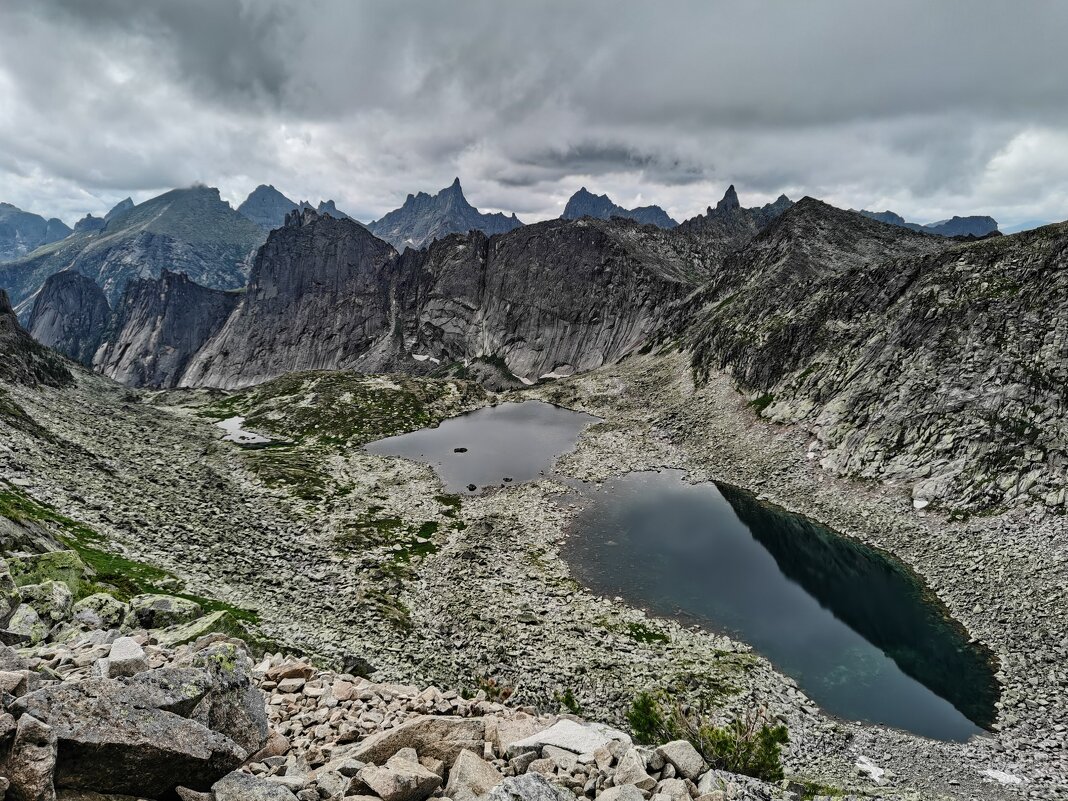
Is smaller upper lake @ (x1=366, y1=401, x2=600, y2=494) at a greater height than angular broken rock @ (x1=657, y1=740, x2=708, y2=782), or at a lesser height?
greater

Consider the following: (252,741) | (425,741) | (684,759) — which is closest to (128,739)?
(252,741)

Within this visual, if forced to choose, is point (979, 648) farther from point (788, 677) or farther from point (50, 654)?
point (50, 654)

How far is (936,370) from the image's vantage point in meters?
65.4

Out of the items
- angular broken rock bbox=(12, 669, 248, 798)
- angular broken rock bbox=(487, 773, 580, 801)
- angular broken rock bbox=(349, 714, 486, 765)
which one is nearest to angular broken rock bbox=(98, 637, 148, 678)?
angular broken rock bbox=(12, 669, 248, 798)

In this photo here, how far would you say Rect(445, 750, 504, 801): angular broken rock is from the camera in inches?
448

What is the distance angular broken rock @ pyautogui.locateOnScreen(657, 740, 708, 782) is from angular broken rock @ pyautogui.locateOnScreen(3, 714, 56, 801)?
12293 millimetres

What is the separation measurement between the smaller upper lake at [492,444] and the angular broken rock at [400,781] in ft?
199

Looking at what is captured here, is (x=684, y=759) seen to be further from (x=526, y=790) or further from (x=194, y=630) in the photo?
(x=194, y=630)

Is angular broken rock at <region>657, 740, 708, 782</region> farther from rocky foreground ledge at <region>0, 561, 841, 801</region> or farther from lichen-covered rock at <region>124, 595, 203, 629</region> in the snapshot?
lichen-covered rock at <region>124, 595, 203, 629</region>

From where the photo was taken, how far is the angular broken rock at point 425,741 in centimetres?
1257

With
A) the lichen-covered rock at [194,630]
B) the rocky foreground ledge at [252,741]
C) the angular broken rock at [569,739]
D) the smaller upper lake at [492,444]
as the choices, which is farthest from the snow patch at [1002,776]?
the smaller upper lake at [492,444]

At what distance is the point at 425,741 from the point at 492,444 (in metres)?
83.3

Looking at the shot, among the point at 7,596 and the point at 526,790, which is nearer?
the point at 526,790

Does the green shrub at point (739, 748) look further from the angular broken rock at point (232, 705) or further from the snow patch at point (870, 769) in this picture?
the angular broken rock at point (232, 705)
